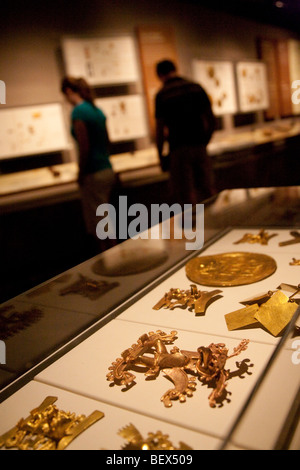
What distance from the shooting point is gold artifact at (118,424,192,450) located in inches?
28.2

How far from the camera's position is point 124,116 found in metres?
4.93

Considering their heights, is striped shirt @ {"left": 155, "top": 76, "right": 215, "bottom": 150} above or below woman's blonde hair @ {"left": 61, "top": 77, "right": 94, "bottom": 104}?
below

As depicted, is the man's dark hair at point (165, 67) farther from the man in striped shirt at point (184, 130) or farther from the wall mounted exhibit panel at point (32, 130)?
the wall mounted exhibit panel at point (32, 130)

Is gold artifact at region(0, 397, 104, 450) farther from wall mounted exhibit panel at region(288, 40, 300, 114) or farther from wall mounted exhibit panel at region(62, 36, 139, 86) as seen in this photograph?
wall mounted exhibit panel at region(288, 40, 300, 114)

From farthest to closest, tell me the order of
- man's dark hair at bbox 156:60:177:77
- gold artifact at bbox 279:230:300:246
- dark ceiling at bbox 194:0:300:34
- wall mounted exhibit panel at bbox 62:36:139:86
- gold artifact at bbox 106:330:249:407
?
1. dark ceiling at bbox 194:0:300:34
2. wall mounted exhibit panel at bbox 62:36:139:86
3. man's dark hair at bbox 156:60:177:77
4. gold artifact at bbox 279:230:300:246
5. gold artifact at bbox 106:330:249:407

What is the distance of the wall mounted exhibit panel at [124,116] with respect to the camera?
4777mm

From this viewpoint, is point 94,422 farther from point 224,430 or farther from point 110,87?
point 110,87

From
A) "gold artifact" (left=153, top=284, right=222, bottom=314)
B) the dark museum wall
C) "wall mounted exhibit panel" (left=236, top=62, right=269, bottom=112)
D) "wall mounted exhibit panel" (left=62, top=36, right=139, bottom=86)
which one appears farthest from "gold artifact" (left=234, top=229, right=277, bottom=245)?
"wall mounted exhibit panel" (left=236, top=62, right=269, bottom=112)

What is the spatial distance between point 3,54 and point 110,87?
4.38ft

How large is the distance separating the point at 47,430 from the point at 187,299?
602 millimetres

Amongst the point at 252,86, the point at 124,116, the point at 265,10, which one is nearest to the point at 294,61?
the point at 252,86

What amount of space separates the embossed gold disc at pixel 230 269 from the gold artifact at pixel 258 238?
171mm

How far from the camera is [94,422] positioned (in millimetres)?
811

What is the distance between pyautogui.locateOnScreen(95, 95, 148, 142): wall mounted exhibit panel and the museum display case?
349cm
